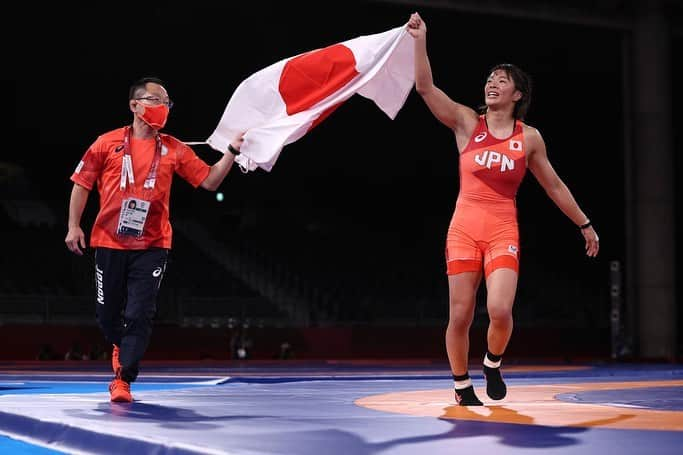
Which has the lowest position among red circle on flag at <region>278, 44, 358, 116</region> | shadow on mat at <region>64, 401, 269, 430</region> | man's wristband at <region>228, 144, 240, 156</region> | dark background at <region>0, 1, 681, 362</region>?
shadow on mat at <region>64, 401, 269, 430</region>

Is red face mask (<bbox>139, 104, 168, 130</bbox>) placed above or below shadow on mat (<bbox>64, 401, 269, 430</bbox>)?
above

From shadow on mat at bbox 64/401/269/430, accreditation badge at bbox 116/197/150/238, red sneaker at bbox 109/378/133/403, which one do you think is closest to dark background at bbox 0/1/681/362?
accreditation badge at bbox 116/197/150/238

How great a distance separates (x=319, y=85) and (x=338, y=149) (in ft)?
66.5

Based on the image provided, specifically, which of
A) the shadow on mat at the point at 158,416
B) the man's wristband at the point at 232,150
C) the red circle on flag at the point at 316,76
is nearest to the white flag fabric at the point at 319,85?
the red circle on flag at the point at 316,76

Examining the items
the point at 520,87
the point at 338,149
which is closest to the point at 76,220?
the point at 520,87

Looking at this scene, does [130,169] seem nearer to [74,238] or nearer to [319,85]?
[74,238]

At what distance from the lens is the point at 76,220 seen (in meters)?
5.55

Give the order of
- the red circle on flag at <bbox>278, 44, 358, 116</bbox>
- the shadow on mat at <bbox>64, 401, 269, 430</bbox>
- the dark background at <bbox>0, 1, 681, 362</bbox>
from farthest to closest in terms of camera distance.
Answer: the dark background at <bbox>0, 1, 681, 362</bbox> → the red circle on flag at <bbox>278, 44, 358, 116</bbox> → the shadow on mat at <bbox>64, 401, 269, 430</bbox>

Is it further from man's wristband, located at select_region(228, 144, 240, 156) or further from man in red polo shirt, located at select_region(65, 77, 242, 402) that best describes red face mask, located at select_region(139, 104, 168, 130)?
man's wristband, located at select_region(228, 144, 240, 156)

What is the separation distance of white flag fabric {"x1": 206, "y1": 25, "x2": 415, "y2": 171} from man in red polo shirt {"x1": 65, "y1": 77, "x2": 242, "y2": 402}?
1.26ft

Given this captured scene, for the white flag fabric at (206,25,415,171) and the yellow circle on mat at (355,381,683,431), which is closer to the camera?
the yellow circle on mat at (355,381,683,431)

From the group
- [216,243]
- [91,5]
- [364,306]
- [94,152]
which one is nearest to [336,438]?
[94,152]

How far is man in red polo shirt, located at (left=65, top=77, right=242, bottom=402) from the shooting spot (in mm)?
5500

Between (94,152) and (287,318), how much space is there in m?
15.5
